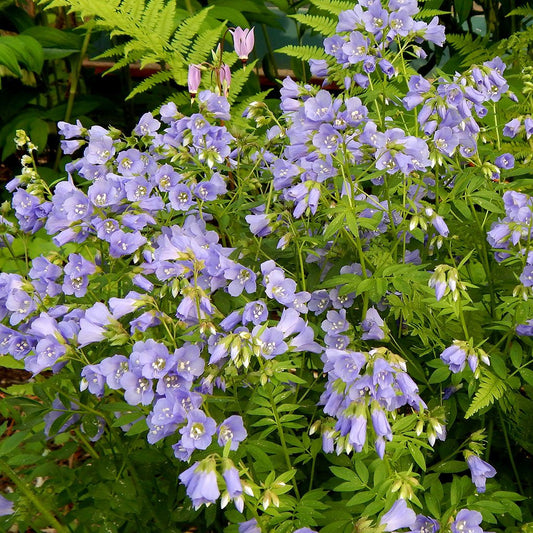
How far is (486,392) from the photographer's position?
1.55 metres

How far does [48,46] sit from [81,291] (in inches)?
106

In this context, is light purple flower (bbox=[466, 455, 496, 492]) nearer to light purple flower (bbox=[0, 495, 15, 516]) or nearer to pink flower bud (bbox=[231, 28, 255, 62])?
light purple flower (bbox=[0, 495, 15, 516])

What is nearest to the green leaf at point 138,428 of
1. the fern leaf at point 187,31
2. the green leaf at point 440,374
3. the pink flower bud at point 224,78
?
the green leaf at point 440,374

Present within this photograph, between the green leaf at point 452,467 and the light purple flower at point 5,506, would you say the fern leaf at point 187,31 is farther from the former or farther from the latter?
the green leaf at point 452,467

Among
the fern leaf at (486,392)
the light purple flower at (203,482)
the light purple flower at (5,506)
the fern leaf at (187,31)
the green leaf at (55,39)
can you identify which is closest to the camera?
the light purple flower at (203,482)

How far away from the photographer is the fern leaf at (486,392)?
59.6 inches

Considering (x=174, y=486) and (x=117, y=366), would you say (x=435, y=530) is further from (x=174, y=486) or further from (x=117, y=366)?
(x=117, y=366)

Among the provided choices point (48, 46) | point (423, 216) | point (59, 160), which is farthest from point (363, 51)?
point (59, 160)

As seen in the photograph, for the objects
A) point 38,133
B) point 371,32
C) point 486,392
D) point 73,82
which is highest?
point 371,32

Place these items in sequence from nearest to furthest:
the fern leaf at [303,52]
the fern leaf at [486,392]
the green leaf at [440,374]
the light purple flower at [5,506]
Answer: the fern leaf at [486,392], the green leaf at [440,374], the light purple flower at [5,506], the fern leaf at [303,52]

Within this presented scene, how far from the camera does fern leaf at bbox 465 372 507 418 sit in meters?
1.51

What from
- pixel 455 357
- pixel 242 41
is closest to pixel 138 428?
pixel 455 357

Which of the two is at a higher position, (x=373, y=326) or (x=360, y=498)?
(x=373, y=326)

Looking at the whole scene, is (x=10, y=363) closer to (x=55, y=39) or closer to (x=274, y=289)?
(x=274, y=289)
